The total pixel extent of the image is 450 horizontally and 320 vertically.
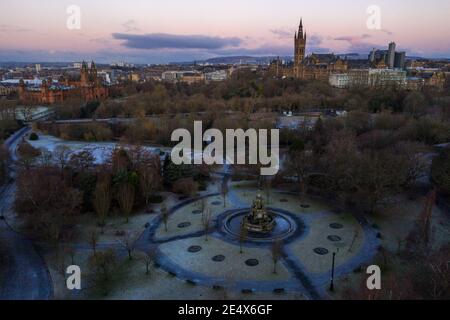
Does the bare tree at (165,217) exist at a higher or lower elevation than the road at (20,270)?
higher

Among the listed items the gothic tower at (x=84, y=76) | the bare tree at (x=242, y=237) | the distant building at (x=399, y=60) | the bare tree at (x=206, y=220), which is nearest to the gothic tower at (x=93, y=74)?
the gothic tower at (x=84, y=76)

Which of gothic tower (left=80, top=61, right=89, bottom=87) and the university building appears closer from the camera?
the university building

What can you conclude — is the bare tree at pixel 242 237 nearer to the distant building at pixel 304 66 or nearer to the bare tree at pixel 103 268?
the bare tree at pixel 103 268

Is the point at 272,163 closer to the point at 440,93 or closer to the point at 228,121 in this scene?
the point at 228,121

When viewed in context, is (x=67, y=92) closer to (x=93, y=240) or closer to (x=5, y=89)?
(x=5, y=89)

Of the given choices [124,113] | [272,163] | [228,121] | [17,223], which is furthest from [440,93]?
[17,223]

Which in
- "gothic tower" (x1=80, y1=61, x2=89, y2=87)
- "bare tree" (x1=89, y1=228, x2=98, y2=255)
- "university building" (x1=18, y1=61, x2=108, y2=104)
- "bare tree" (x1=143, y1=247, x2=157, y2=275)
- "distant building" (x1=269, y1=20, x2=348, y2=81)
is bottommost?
"bare tree" (x1=143, y1=247, x2=157, y2=275)

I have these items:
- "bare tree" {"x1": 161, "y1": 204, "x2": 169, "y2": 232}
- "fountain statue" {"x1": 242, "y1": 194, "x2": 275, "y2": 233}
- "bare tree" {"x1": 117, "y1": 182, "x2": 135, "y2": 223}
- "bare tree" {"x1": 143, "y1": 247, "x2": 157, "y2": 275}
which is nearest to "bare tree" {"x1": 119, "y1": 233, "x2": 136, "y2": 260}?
"bare tree" {"x1": 143, "y1": 247, "x2": 157, "y2": 275}

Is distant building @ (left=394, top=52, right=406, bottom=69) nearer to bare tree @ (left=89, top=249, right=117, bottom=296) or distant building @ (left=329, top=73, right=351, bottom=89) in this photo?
distant building @ (left=329, top=73, right=351, bottom=89)
